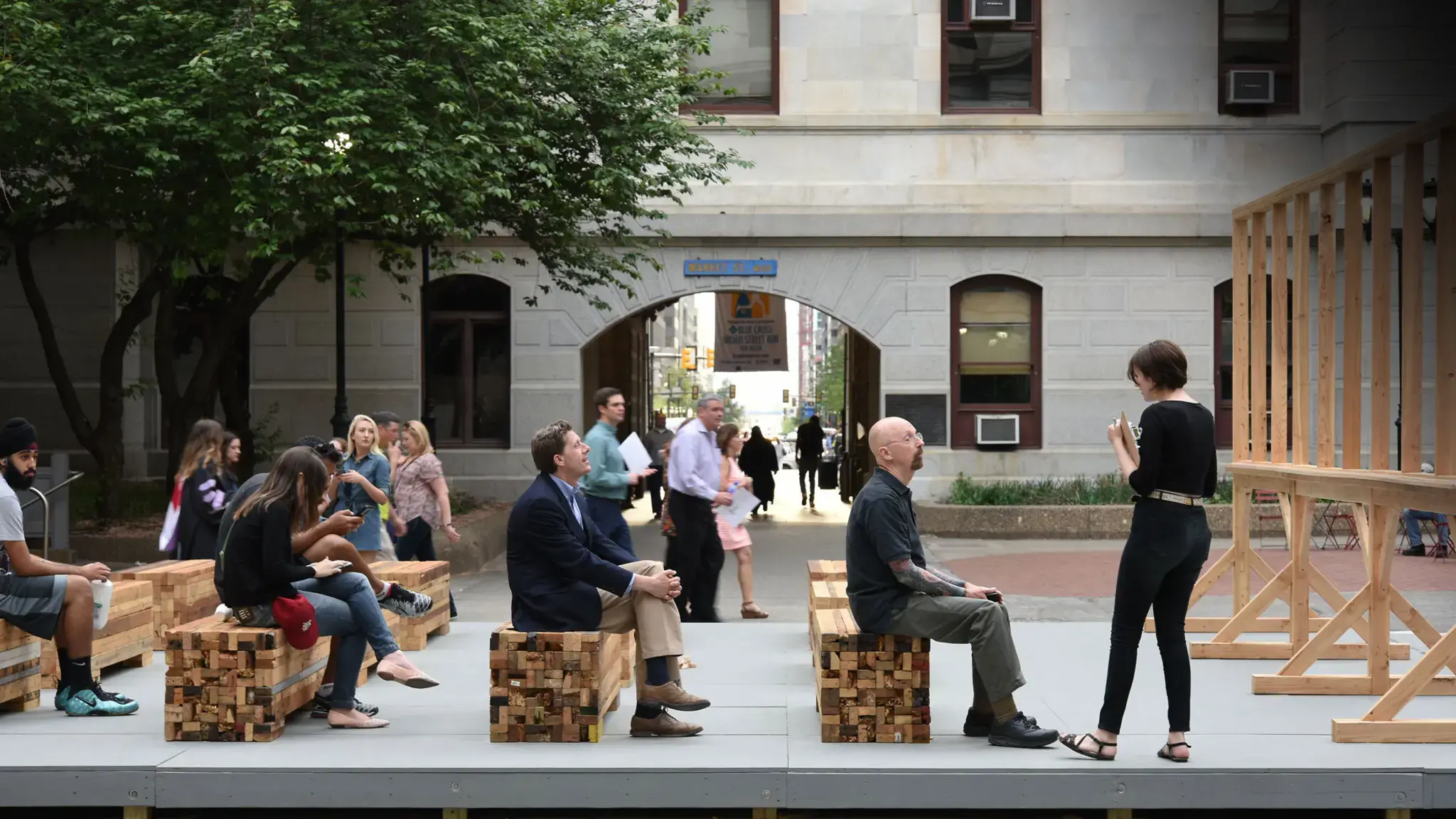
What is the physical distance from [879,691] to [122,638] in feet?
16.3

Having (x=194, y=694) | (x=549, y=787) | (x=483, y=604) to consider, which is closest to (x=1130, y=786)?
(x=549, y=787)

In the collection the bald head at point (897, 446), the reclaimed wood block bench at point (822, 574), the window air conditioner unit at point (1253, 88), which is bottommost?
the reclaimed wood block bench at point (822, 574)

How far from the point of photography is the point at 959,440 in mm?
23250

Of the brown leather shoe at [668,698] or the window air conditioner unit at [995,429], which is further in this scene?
the window air conditioner unit at [995,429]

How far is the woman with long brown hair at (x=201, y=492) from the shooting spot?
1035 centimetres

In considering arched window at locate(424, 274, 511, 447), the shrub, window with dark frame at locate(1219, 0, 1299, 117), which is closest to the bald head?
the shrub

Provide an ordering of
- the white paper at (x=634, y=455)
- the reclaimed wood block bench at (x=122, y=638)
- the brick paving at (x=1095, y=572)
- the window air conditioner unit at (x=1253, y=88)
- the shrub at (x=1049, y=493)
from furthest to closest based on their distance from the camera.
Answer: the window air conditioner unit at (x=1253, y=88) → the shrub at (x=1049, y=493) → the brick paving at (x=1095, y=572) → the white paper at (x=634, y=455) → the reclaimed wood block bench at (x=122, y=638)

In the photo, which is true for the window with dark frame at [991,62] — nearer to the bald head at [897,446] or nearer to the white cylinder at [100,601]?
the bald head at [897,446]

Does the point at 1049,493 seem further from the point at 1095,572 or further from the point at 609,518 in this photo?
the point at 609,518

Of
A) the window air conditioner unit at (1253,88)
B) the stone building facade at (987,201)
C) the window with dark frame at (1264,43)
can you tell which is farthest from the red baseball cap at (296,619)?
the window with dark frame at (1264,43)

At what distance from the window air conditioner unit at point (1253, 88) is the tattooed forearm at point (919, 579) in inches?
706

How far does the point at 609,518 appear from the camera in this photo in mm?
10938

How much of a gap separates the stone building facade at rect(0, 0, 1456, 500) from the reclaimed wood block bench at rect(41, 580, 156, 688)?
1364cm

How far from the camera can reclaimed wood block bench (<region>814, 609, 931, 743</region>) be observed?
722 centimetres
